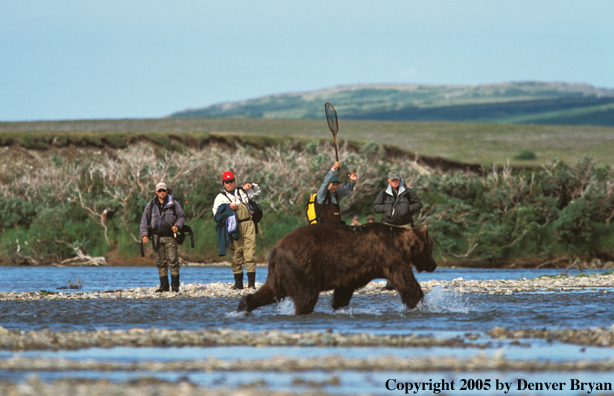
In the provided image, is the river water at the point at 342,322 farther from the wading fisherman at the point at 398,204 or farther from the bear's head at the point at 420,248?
the wading fisherman at the point at 398,204

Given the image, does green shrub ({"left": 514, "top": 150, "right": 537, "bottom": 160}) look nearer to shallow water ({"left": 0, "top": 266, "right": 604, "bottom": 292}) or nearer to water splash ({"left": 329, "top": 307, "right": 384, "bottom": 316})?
shallow water ({"left": 0, "top": 266, "right": 604, "bottom": 292})

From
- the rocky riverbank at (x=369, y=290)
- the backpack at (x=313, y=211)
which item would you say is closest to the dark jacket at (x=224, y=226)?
the rocky riverbank at (x=369, y=290)

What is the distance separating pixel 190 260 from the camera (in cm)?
2934

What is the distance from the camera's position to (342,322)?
1019cm

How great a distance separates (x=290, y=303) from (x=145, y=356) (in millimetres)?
4169

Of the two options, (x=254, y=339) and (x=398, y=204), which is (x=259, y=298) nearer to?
(x=254, y=339)

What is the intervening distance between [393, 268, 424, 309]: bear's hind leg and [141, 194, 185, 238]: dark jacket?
5174 millimetres

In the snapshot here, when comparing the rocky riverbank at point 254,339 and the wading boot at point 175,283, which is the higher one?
the rocky riverbank at point 254,339

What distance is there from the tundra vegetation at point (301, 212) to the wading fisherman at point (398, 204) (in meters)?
14.4

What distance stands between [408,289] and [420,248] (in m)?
0.81

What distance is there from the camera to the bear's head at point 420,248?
37.4ft

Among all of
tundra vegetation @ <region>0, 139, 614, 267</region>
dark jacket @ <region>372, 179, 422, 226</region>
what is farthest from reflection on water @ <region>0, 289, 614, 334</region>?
tundra vegetation @ <region>0, 139, 614, 267</region>

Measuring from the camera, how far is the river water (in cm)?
632

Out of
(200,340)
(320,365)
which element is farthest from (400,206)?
(320,365)
